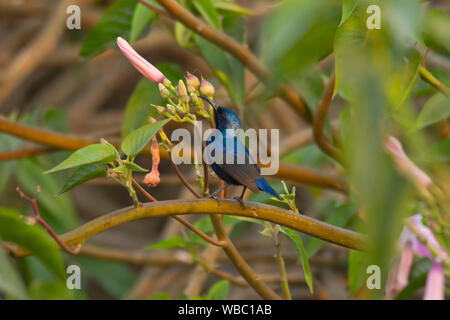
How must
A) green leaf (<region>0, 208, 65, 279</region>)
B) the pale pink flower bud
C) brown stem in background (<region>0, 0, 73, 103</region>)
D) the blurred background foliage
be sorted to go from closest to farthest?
1. the blurred background foliage
2. green leaf (<region>0, 208, 65, 279</region>)
3. the pale pink flower bud
4. brown stem in background (<region>0, 0, 73, 103</region>)

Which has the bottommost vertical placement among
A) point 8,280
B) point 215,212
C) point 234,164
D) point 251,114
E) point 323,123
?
point 8,280

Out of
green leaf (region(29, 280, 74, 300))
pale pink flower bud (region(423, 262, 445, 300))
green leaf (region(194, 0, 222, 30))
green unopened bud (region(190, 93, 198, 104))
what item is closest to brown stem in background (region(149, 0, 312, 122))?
green leaf (region(194, 0, 222, 30))

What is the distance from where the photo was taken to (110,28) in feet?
3.96

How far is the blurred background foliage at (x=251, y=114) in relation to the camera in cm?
37

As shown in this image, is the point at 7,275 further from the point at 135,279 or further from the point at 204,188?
the point at 135,279

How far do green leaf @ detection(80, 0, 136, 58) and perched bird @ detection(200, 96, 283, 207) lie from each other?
0.34 meters

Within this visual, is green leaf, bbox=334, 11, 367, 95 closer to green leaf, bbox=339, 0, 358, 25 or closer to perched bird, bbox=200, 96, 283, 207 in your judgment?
green leaf, bbox=339, 0, 358, 25

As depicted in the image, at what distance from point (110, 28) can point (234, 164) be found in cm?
49

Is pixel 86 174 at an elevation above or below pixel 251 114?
below

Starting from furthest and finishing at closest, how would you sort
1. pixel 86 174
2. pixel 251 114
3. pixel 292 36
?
pixel 251 114 < pixel 86 174 < pixel 292 36

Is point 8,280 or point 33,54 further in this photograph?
point 33,54

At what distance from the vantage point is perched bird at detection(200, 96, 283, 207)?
33.6 inches

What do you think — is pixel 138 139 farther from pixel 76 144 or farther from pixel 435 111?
pixel 76 144

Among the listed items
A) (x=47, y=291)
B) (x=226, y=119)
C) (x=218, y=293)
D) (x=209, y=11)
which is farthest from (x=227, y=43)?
(x=47, y=291)
